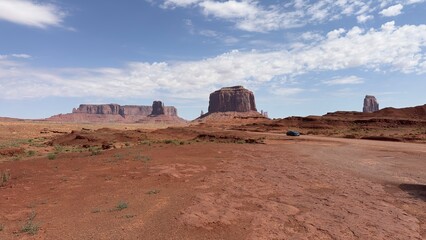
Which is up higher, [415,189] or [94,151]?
[94,151]

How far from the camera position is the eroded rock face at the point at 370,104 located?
617ft

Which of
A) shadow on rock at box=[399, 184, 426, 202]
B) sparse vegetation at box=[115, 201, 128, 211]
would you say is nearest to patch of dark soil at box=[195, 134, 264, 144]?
shadow on rock at box=[399, 184, 426, 202]

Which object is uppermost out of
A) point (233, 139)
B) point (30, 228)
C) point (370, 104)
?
point (370, 104)

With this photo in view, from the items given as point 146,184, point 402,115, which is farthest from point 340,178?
point 402,115

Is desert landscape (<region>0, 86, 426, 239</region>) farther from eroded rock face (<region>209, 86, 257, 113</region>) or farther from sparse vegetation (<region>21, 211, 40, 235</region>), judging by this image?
eroded rock face (<region>209, 86, 257, 113</region>)

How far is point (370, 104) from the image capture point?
190 meters

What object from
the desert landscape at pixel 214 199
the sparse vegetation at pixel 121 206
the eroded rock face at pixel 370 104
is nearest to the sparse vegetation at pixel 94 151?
the desert landscape at pixel 214 199

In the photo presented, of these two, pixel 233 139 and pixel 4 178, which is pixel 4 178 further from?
pixel 233 139

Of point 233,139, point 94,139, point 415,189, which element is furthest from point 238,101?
point 415,189

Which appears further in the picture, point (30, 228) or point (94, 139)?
point (94, 139)

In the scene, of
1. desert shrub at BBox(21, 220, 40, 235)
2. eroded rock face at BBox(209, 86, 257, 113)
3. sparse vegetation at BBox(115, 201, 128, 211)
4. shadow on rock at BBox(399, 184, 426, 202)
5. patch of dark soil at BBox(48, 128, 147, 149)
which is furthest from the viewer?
eroded rock face at BBox(209, 86, 257, 113)

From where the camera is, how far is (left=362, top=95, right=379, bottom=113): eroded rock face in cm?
18819

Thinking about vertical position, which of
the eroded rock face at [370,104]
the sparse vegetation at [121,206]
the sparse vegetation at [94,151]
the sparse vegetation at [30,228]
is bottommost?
the sparse vegetation at [30,228]

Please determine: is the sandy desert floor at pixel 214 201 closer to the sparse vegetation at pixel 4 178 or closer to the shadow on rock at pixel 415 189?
the shadow on rock at pixel 415 189
